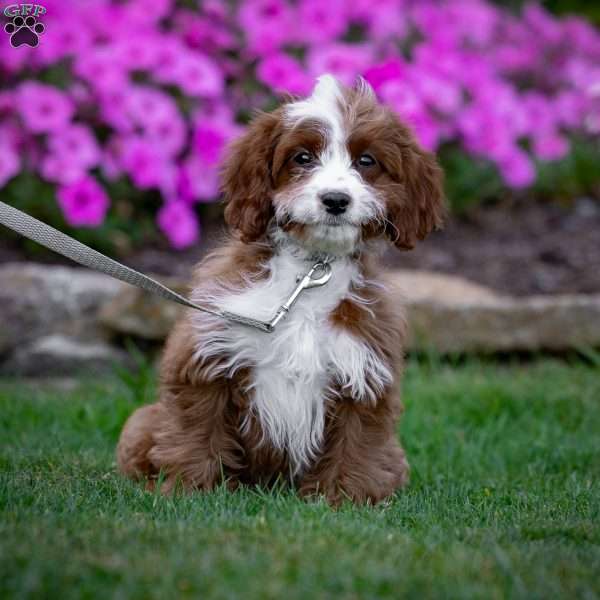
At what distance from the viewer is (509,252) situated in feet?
27.4

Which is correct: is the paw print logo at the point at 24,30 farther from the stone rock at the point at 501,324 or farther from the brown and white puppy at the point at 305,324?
the stone rock at the point at 501,324

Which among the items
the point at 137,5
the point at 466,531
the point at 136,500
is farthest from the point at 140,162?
the point at 466,531

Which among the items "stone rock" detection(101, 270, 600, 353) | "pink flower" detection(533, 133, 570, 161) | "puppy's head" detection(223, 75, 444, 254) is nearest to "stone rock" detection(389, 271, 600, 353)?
"stone rock" detection(101, 270, 600, 353)

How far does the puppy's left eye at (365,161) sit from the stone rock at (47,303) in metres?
3.33

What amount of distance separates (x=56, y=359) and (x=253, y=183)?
10.7 feet

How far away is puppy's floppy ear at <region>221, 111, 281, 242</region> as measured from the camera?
4.05 meters

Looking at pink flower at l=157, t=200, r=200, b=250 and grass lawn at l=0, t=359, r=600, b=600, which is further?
pink flower at l=157, t=200, r=200, b=250

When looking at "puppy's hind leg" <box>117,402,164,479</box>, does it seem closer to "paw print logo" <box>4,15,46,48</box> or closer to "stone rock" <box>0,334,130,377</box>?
"paw print logo" <box>4,15,46,48</box>

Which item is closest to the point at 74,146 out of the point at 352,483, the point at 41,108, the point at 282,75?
the point at 41,108

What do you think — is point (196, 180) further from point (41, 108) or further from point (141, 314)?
point (141, 314)

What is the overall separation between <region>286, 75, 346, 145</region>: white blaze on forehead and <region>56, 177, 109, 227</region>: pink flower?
11.4 feet

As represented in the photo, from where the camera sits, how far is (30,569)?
8.46 feet

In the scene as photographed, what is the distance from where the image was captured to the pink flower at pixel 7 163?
7.14m

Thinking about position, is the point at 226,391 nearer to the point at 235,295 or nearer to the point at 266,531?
the point at 235,295
